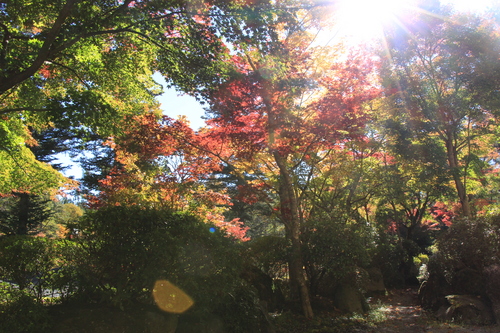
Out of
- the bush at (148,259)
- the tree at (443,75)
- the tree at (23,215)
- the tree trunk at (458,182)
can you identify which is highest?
the tree at (443,75)

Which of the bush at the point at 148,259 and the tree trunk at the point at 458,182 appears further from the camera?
the tree trunk at the point at 458,182

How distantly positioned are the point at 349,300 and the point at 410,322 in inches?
49.7

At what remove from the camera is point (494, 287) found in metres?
6.05

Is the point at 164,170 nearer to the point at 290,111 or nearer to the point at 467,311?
the point at 290,111

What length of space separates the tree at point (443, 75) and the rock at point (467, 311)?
13.4ft

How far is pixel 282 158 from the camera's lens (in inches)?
285

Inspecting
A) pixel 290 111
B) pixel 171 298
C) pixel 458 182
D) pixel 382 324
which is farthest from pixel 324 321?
pixel 458 182

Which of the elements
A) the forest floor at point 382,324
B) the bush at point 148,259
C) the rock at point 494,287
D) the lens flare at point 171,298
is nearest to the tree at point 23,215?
the bush at point 148,259

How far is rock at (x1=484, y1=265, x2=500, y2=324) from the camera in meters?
5.96

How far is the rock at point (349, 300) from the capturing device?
23.1ft

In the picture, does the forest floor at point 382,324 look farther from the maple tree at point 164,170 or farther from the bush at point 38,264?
the bush at point 38,264

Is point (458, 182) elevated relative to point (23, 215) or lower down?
lower down

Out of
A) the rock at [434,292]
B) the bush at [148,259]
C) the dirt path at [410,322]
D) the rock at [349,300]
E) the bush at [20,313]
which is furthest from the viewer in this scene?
the rock at [434,292]

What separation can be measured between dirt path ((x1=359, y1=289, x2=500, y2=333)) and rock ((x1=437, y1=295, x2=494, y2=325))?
271mm
